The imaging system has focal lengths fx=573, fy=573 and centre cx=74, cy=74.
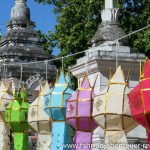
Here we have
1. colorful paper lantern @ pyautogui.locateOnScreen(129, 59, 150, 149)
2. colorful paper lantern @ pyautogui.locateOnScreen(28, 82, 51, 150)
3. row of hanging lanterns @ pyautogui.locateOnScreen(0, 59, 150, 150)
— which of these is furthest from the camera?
colorful paper lantern @ pyautogui.locateOnScreen(28, 82, 51, 150)

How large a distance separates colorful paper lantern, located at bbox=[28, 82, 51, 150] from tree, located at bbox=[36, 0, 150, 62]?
33.0 feet

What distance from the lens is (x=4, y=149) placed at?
33.0ft

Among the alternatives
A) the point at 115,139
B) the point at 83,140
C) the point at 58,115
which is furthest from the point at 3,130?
the point at 115,139

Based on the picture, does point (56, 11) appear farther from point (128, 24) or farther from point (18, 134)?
point (18, 134)

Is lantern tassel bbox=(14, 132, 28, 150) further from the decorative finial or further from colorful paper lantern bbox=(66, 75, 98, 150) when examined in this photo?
the decorative finial

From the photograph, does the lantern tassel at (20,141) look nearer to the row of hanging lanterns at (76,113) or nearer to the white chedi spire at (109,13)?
the row of hanging lanterns at (76,113)

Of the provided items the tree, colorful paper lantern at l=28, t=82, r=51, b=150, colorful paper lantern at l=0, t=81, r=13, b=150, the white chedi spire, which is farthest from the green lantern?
the tree

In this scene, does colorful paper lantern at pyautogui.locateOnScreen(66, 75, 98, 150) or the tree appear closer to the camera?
colorful paper lantern at pyautogui.locateOnScreen(66, 75, 98, 150)

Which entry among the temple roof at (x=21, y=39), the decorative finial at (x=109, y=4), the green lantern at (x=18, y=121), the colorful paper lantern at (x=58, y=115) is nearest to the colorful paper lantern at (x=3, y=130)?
the green lantern at (x=18, y=121)

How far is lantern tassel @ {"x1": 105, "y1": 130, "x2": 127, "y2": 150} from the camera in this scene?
24.7 ft

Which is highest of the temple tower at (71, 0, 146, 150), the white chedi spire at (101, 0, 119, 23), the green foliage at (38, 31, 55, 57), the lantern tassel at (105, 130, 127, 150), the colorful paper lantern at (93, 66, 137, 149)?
the green foliage at (38, 31, 55, 57)

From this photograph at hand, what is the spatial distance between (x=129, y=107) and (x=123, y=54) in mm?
1906

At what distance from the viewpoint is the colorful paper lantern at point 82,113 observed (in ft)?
26.2

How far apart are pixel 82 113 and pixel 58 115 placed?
0.67 m
